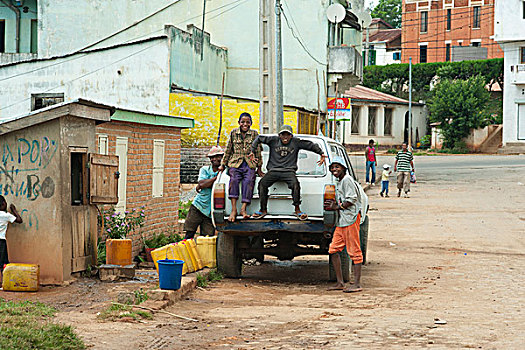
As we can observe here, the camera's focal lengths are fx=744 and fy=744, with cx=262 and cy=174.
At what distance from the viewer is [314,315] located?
792 centimetres

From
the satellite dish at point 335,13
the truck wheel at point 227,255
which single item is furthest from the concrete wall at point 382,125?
the truck wheel at point 227,255

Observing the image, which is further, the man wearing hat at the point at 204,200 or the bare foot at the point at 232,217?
the man wearing hat at the point at 204,200

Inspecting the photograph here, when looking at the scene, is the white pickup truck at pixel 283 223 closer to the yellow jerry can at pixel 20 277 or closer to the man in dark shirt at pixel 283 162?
the man in dark shirt at pixel 283 162

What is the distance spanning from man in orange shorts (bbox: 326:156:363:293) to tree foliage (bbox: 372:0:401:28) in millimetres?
87536

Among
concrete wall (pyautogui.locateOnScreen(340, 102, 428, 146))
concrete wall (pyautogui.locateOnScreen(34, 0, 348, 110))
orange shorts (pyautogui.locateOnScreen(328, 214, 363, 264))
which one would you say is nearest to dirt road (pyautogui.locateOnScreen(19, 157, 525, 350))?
orange shorts (pyautogui.locateOnScreen(328, 214, 363, 264))

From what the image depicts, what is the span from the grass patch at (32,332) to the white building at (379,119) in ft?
166

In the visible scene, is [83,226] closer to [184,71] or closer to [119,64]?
[119,64]

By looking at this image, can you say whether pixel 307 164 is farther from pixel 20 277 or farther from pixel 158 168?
pixel 20 277

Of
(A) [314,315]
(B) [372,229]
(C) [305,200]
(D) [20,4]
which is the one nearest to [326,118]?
(D) [20,4]

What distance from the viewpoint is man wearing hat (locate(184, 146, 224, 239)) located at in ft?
37.4

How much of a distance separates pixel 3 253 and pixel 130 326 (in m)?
2.82

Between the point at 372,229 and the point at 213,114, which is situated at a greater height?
the point at 213,114

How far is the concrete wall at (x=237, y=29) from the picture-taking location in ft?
101

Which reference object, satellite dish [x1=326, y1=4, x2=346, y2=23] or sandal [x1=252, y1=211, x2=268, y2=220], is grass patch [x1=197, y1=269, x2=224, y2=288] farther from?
satellite dish [x1=326, y1=4, x2=346, y2=23]
